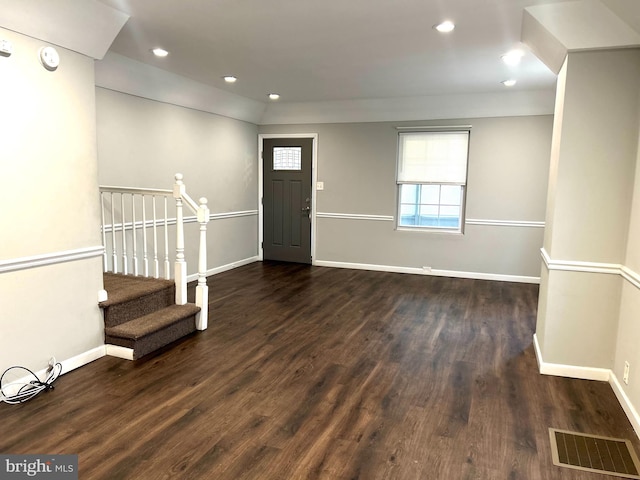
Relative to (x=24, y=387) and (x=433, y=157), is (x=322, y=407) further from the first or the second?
(x=433, y=157)

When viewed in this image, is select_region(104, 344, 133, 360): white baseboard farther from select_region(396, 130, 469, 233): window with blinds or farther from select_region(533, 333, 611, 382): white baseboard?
select_region(396, 130, 469, 233): window with blinds

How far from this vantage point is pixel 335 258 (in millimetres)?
7199

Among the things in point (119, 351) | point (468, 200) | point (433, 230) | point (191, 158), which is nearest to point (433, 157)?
point (468, 200)

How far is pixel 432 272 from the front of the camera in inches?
261

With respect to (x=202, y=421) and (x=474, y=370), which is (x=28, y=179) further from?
(x=474, y=370)

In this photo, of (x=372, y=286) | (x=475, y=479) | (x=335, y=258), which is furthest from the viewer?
(x=335, y=258)

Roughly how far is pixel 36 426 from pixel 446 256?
17.8ft

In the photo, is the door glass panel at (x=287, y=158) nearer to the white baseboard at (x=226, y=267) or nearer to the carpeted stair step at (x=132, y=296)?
the white baseboard at (x=226, y=267)

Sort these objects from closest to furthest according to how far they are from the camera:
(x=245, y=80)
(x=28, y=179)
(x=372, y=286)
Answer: (x=28, y=179) → (x=245, y=80) → (x=372, y=286)

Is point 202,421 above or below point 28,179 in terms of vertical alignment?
below

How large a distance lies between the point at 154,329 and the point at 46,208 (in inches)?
47.2

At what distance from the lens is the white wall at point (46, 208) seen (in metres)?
2.70

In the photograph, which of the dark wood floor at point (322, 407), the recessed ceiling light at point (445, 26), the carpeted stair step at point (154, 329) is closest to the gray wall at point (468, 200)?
the dark wood floor at point (322, 407)

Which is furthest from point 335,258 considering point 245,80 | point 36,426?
point 36,426
